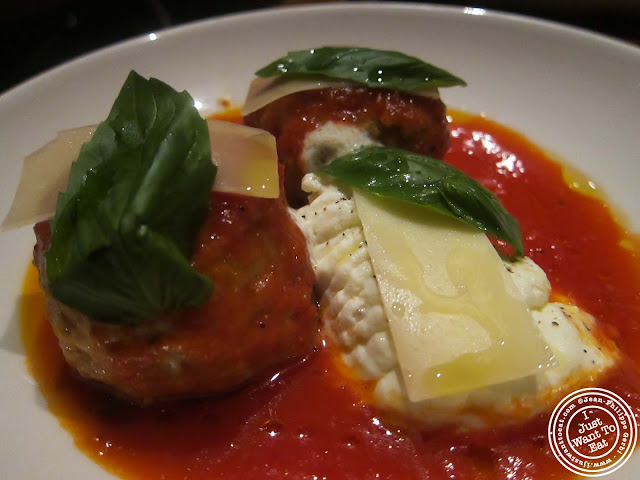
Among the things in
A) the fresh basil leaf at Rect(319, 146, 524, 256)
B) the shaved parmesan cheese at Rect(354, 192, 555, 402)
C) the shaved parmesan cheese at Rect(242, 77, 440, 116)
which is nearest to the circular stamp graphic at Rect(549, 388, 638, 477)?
the shaved parmesan cheese at Rect(354, 192, 555, 402)

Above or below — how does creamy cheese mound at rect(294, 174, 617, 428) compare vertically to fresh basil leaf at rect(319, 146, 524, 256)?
below

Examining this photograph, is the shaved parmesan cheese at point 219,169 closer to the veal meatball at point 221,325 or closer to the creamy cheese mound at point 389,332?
the veal meatball at point 221,325

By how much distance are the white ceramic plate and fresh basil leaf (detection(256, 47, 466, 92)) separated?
3.78ft

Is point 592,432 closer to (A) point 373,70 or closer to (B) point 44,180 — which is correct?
(A) point 373,70

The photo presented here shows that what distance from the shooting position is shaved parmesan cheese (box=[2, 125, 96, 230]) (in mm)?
2191

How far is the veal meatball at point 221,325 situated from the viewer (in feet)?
6.56

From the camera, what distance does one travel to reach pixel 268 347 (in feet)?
7.26

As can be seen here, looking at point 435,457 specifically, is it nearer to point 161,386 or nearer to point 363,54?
point 161,386

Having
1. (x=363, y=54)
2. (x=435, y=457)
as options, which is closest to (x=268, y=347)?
(x=435, y=457)

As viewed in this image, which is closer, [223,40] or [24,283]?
[24,283]

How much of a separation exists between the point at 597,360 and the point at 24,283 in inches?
103

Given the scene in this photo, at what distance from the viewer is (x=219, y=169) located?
2107 mm

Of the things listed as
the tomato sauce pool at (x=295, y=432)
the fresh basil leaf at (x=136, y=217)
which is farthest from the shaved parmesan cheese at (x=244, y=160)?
the tomato sauce pool at (x=295, y=432)

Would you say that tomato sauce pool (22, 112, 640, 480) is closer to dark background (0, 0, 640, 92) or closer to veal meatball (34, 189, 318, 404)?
veal meatball (34, 189, 318, 404)
